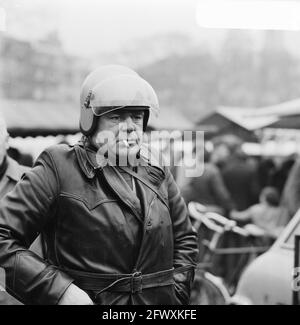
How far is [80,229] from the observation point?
241cm

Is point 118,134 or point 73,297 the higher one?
point 118,134

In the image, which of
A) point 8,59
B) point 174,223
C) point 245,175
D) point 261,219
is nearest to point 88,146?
point 174,223

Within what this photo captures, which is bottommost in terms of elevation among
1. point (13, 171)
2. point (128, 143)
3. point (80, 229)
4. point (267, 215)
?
point (267, 215)

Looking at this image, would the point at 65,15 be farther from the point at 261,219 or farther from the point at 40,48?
the point at 261,219

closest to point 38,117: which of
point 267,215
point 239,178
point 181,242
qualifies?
point 181,242

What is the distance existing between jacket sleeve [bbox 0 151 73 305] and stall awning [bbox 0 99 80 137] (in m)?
0.56

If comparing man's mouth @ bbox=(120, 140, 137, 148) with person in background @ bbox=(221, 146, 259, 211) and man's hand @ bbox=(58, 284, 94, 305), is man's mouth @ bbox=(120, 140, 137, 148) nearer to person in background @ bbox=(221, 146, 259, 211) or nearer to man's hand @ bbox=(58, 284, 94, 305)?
man's hand @ bbox=(58, 284, 94, 305)

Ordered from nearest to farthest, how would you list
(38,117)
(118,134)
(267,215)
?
(118,134)
(38,117)
(267,215)

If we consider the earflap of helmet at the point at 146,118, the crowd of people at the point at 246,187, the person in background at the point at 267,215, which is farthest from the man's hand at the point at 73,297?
the person in background at the point at 267,215

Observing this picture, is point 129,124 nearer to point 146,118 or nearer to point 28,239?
point 146,118

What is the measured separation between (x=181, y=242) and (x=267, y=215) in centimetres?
148

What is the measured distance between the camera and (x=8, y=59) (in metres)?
2.94

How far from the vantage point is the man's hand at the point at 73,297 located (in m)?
2.38

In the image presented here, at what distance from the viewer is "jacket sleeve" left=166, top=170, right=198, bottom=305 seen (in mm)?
2635
